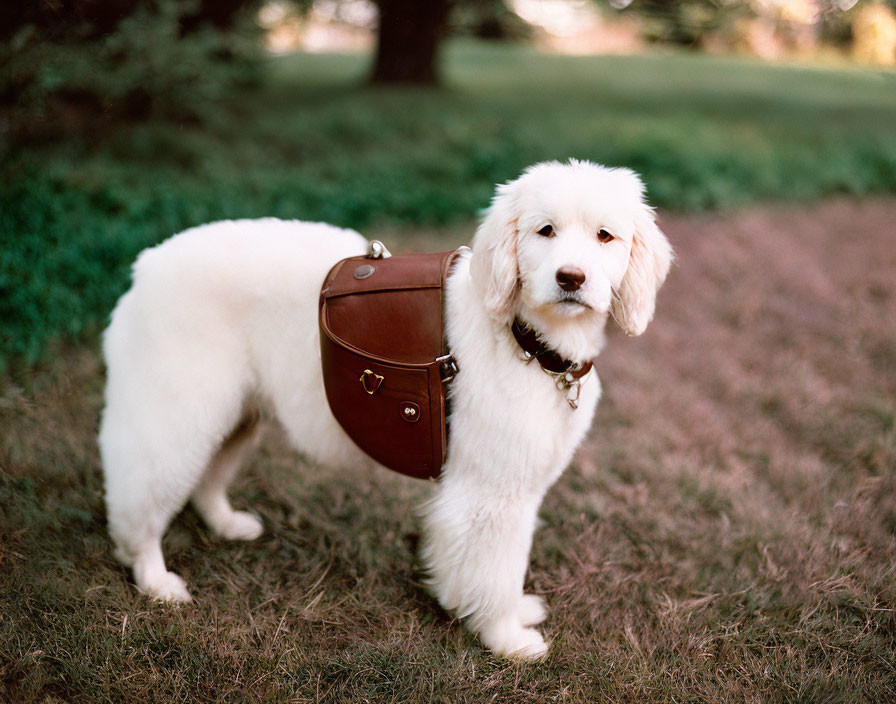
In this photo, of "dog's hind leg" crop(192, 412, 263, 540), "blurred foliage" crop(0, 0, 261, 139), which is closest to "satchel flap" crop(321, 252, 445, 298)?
"dog's hind leg" crop(192, 412, 263, 540)

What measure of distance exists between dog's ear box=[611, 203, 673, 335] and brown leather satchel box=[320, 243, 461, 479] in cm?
63

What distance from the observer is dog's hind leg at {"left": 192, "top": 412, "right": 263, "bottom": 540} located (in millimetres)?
3086

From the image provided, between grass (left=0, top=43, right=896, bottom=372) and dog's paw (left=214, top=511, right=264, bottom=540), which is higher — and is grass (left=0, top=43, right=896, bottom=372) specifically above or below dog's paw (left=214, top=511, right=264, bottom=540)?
above

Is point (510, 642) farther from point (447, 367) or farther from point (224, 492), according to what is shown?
point (224, 492)

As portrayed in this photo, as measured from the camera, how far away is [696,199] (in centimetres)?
804

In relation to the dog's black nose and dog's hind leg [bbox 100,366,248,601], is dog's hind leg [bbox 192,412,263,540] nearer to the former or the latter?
dog's hind leg [bbox 100,366,248,601]

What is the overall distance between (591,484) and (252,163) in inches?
258

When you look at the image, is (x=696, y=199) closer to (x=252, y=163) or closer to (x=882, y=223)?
(x=882, y=223)

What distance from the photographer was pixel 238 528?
125 inches

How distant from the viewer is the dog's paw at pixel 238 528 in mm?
3170

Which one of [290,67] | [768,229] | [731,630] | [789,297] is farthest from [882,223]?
[290,67]

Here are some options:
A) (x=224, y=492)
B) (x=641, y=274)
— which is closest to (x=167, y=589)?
(x=224, y=492)

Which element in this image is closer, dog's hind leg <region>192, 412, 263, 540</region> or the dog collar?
the dog collar

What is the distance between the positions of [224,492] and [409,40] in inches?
413
